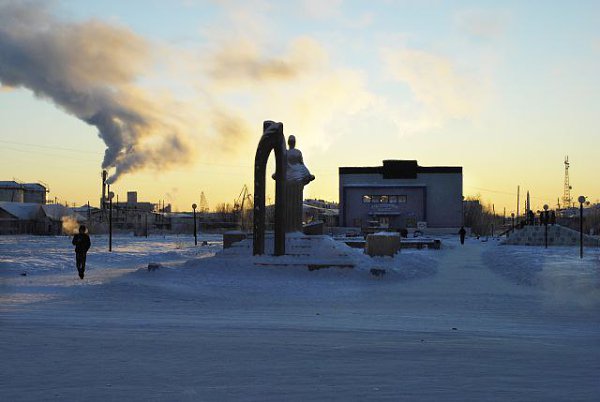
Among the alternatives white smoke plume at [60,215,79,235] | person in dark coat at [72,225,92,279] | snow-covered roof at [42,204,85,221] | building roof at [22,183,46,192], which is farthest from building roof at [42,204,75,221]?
person in dark coat at [72,225,92,279]

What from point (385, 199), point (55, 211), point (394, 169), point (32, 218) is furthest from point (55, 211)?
point (394, 169)

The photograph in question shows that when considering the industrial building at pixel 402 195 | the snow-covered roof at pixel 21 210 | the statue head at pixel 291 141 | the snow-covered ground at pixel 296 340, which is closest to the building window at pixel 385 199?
the industrial building at pixel 402 195

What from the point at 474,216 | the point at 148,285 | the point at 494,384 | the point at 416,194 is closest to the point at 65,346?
the point at 494,384

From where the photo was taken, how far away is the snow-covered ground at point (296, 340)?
18.6 feet

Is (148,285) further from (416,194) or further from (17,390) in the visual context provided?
(416,194)

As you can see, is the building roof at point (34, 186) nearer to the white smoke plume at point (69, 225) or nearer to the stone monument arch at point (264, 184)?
the white smoke plume at point (69, 225)

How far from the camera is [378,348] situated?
24.7 ft

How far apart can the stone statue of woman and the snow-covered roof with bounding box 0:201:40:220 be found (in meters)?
58.1

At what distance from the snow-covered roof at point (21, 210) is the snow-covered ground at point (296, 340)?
59309mm

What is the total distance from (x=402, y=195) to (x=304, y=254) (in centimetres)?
5427

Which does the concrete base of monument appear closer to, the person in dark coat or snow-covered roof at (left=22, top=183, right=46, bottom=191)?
the person in dark coat

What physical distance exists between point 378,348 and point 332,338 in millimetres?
851

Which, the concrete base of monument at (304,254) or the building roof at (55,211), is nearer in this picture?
the concrete base of monument at (304,254)

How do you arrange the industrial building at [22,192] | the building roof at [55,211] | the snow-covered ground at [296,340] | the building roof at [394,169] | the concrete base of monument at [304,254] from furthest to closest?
the industrial building at [22,192] → the building roof at [394,169] → the building roof at [55,211] → the concrete base of monument at [304,254] → the snow-covered ground at [296,340]
